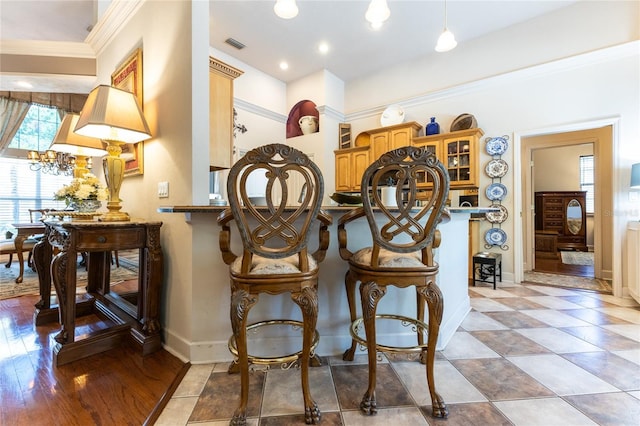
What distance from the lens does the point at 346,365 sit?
1.75 m

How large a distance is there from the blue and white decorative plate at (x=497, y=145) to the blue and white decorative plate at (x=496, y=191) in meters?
0.47

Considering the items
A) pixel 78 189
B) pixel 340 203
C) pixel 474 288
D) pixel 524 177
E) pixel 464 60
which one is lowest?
pixel 474 288

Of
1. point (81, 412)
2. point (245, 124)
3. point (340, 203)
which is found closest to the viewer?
point (81, 412)

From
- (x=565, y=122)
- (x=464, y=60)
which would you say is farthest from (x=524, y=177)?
(x=464, y=60)

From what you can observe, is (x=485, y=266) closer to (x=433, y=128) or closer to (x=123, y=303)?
(x=433, y=128)

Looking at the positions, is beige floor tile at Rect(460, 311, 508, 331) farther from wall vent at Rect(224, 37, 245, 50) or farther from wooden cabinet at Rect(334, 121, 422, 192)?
wall vent at Rect(224, 37, 245, 50)

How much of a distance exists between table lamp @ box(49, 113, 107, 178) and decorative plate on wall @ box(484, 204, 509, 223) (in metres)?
4.91

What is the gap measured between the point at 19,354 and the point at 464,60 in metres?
6.03

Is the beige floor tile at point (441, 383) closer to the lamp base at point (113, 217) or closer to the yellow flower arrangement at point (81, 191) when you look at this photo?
the lamp base at point (113, 217)

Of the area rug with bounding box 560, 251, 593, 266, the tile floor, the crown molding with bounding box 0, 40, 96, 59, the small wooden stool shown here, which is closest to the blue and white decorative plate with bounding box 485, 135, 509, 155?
the small wooden stool

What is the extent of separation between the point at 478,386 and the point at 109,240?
2.46m

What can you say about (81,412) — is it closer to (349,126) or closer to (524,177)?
(349,126)

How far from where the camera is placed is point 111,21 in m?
2.67

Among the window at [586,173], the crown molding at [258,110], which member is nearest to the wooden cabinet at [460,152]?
the crown molding at [258,110]
